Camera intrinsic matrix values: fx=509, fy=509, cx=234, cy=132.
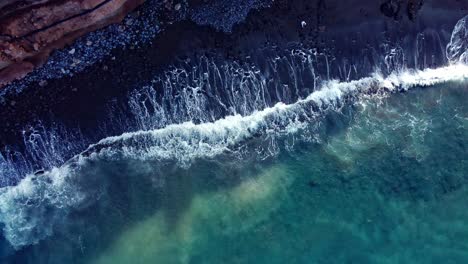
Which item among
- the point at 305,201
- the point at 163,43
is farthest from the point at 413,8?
the point at 163,43

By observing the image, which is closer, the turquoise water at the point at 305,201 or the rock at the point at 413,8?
the turquoise water at the point at 305,201

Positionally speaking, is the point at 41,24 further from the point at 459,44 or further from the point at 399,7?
the point at 459,44

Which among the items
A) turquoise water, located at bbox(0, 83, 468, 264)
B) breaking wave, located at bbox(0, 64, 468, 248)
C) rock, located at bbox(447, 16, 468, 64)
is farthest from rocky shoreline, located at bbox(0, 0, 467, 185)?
turquoise water, located at bbox(0, 83, 468, 264)

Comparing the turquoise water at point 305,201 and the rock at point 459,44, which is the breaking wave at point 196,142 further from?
the rock at point 459,44

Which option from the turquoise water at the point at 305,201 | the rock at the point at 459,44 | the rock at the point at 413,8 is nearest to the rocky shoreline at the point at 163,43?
the rock at the point at 413,8

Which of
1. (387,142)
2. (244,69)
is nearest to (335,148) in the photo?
(387,142)

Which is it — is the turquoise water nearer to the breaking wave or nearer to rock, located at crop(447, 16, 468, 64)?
the breaking wave
